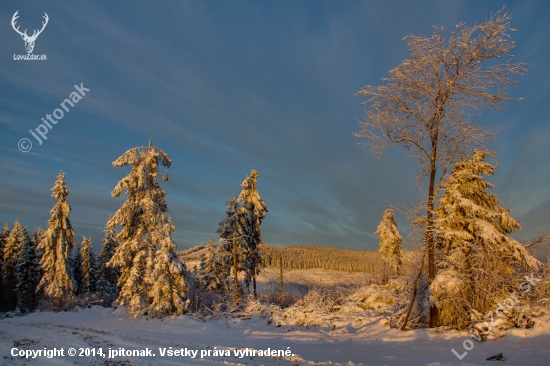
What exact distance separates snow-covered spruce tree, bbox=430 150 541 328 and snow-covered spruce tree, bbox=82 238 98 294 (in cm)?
5236

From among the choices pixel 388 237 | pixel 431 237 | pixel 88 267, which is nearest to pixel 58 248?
pixel 88 267

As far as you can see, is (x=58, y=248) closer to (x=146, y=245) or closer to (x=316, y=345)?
(x=146, y=245)

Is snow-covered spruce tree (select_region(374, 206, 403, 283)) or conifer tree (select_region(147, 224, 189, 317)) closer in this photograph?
conifer tree (select_region(147, 224, 189, 317))

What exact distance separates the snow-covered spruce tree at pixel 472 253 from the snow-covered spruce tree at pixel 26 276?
44.6m

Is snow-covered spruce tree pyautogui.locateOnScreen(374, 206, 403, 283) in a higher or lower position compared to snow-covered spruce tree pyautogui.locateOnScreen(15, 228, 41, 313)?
higher

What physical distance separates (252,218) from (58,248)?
62.5 ft

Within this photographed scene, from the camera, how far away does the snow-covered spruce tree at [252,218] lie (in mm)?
29328

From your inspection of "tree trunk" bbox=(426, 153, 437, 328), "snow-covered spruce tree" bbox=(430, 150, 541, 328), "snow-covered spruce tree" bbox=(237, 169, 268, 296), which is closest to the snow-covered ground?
"tree trunk" bbox=(426, 153, 437, 328)

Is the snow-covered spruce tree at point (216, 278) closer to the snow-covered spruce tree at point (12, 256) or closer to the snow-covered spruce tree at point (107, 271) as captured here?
the snow-covered spruce tree at point (107, 271)

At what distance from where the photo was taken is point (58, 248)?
30594 mm

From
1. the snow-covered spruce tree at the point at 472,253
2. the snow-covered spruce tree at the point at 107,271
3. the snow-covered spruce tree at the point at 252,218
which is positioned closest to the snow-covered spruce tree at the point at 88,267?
the snow-covered spruce tree at the point at 107,271

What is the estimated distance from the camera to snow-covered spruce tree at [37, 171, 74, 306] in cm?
2983

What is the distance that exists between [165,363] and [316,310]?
1256 cm

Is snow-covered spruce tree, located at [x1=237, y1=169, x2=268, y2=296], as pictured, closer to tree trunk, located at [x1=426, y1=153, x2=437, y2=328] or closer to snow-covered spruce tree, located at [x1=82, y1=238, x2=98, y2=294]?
tree trunk, located at [x1=426, y1=153, x2=437, y2=328]
